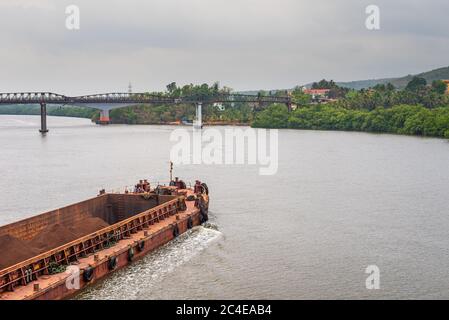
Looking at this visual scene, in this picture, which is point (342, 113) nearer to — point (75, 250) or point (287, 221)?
point (287, 221)

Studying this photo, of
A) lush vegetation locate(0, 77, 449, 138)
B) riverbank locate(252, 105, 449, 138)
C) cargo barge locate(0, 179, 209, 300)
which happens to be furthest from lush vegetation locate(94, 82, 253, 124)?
cargo barge locate(0, 179, 209, 300)

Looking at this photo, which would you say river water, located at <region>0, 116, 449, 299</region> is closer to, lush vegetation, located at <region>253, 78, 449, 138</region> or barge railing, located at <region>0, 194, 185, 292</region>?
barge railing, located at <region>0, 194, 185, 292</region>

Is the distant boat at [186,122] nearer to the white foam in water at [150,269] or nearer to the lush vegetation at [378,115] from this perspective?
the lush vegetation at [378,115]

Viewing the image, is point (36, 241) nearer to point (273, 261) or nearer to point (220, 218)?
point (273, 261)

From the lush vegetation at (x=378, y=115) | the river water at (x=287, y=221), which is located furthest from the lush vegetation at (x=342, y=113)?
the river water at (x=287, y=221)

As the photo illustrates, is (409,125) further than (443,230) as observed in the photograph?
Yes
